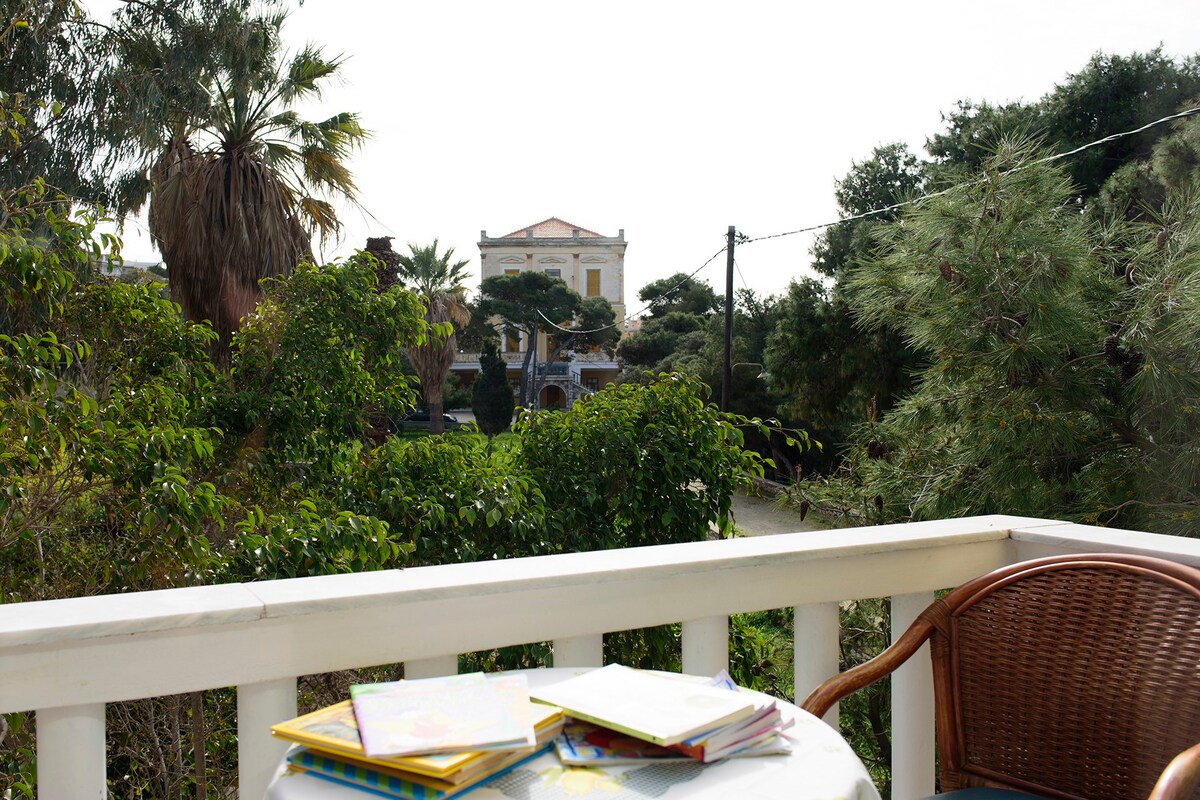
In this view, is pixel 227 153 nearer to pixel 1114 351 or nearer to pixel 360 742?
pixel 1114 351

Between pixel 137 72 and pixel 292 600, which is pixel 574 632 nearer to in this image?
pixel 292 600

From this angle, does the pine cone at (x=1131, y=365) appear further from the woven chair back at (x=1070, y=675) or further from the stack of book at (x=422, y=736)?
the stack of book at (x=422, y=736)

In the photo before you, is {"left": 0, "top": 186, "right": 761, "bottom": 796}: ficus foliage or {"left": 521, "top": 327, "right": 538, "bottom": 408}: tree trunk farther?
{"left": 521, "top": 327, "right": 538, "bottom": 408}: tree trunk

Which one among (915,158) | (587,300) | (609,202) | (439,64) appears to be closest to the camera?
(915,158)

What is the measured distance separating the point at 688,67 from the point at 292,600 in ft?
45.1

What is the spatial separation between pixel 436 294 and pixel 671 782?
1756cm

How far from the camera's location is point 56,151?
19.2 ft

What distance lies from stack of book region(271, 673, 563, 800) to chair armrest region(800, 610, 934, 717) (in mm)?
383

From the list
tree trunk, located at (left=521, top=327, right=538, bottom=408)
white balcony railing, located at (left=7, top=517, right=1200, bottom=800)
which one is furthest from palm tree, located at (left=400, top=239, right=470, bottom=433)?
white balcony railing, located at (left=7, top=517, right=1200, bottom=800)

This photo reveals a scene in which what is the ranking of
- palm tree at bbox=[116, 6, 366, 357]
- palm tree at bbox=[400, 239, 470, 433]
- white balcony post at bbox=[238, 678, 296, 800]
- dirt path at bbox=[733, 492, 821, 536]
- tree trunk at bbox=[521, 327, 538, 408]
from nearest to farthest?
white balcony post at bbox=[238, 678, 296, 800]
palm tree at bbox=[116, 6, 366, 357]
dirt path at bbox=[733, 492, 821, 536]
palm tree at bbox=[400, 239, 470, 433]
tree trunk at bbox=[521, 327, 538, 408]

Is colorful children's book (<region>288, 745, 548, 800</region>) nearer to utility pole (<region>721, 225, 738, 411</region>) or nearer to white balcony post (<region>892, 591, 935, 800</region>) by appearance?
white balcony post (<region>892, 591, 935, 800</region>)

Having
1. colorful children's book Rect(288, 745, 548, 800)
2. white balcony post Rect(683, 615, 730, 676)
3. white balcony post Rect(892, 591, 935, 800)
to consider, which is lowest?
white balcony post Rect(892, 591, 935, 800)

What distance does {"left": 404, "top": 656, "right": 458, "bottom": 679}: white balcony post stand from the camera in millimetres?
919

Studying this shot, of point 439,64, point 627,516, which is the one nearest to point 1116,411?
point 627,516
